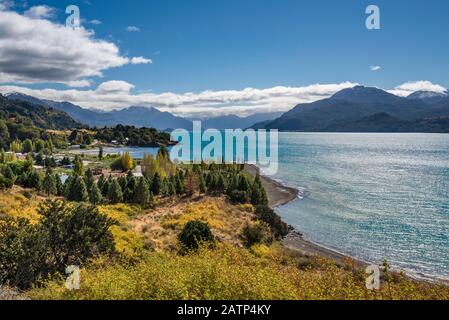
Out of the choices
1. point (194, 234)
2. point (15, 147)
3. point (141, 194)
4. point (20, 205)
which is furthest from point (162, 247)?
point (15, 147)

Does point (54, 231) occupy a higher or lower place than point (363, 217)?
higher

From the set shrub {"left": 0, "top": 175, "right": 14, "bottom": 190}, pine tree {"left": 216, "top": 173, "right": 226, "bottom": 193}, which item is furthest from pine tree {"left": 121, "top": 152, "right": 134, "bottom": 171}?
shrub {"left": 0, "top": 175, "right": 14, "bottom": 190}

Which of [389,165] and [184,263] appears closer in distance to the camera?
[184,263]

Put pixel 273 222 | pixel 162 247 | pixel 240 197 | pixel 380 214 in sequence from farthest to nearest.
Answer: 1. pixel 380 214
2. pixel 240 197
3. pixel 273 222
4. pixel 162 247

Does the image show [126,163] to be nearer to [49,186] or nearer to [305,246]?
A: [49,186]

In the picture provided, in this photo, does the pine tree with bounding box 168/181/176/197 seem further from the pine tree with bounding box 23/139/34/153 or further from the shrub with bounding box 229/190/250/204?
the pine tree with bounding box 23/139/34/153
